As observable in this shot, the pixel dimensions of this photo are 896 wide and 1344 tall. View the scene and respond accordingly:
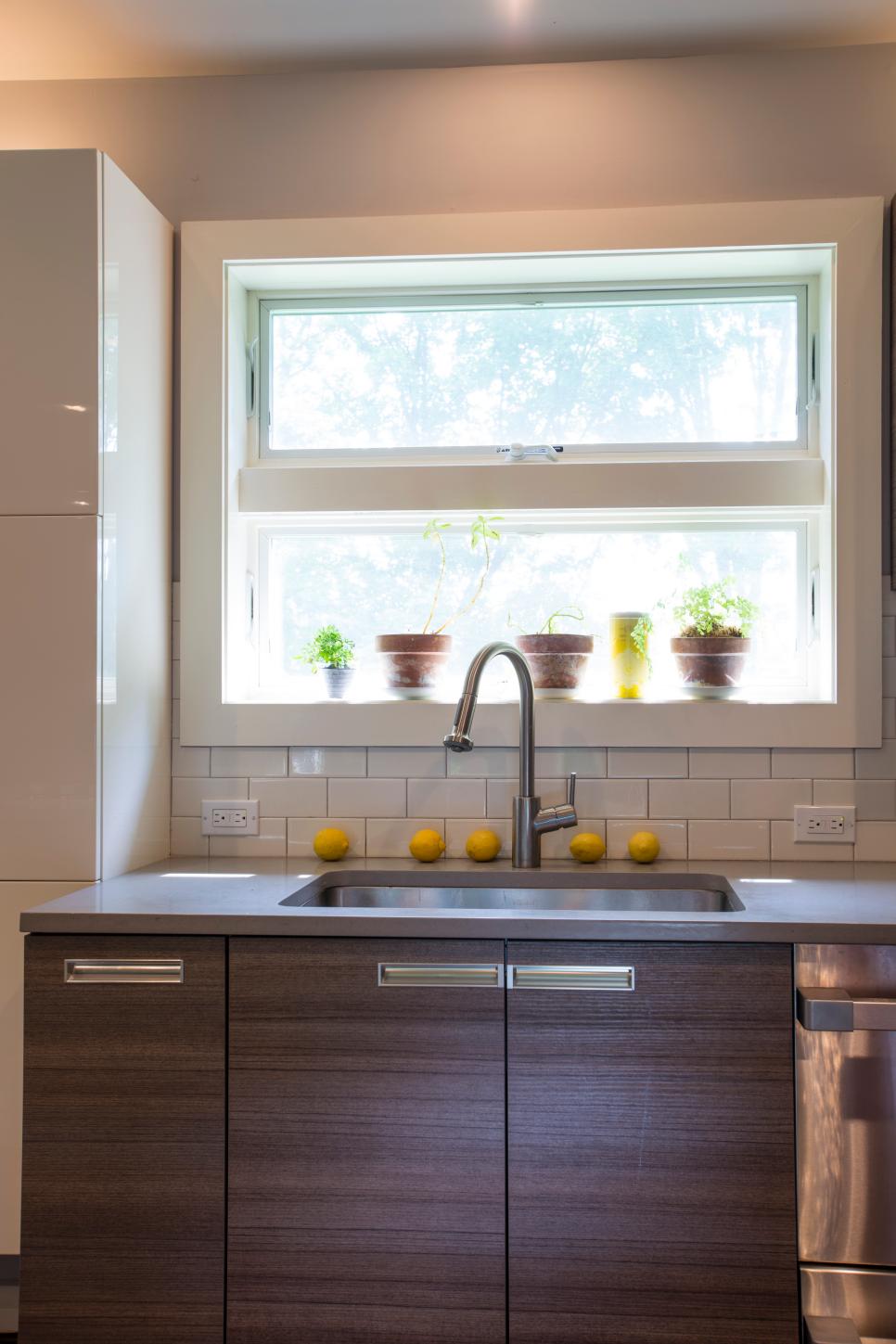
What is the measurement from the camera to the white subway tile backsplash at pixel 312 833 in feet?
7.62

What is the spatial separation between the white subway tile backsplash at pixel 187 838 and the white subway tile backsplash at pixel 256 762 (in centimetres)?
14

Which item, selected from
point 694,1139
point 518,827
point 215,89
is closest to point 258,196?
point 215,89

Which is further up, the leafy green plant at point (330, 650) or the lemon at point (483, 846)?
the leafy green plant at point (330, 650)

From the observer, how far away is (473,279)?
8.04ft

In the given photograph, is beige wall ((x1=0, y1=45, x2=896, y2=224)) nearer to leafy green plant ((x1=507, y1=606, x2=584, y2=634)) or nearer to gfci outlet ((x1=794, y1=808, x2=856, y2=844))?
leafy green plant ((x1=507, y1=606, x2=584, y2=634))

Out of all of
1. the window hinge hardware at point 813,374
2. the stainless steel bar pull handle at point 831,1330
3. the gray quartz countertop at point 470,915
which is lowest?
the stainless steel bar pull handle at point 831,1330

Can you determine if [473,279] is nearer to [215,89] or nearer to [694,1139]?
[215,89]

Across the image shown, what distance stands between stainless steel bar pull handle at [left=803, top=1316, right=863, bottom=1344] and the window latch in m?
1.79

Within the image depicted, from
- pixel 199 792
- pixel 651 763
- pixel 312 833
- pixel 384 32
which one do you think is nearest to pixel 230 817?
pixel 199 792

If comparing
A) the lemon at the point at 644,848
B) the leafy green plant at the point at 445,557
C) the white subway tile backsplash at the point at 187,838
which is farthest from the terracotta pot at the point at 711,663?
the white subway tile backsplash at the point at 187,838

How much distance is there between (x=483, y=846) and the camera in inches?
86.0

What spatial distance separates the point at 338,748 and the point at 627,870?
2.36 ft

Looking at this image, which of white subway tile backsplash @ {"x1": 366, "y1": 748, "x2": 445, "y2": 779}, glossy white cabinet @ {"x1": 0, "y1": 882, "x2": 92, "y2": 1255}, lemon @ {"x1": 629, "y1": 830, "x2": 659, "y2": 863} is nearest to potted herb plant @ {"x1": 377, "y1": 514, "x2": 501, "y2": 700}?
white subway tile backsplash @ {"x1": 366, "y1": 748, "x2": 445, "y2": 779}

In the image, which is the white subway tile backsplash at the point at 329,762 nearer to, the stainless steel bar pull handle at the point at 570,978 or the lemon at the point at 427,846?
the lemon at the point at 427,846
